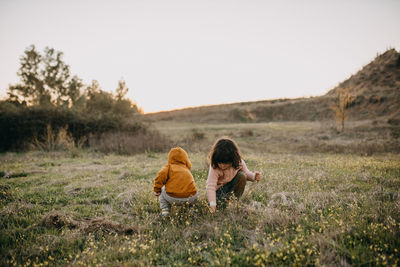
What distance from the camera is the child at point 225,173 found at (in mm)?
3773

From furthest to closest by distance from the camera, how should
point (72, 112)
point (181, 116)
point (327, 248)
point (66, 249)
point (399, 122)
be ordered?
point (181, 116)
point (399, 122)
point (72, 112)
point (66, 249)
point (327, 248)

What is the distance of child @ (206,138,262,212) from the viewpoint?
377cm

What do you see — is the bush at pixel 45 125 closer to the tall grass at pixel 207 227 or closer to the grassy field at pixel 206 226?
the grassy field at pixel 206 226

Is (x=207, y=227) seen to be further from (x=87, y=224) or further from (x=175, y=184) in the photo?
(x=87, y=224)

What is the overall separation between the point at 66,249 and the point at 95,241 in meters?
0.37

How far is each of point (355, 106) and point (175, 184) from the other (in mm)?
35840

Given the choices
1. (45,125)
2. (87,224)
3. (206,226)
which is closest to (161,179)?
(206,226)

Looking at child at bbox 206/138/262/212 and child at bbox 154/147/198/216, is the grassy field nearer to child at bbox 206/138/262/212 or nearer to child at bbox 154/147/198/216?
child at bbox 154/147/198/216

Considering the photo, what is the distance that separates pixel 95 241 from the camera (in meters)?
3.10

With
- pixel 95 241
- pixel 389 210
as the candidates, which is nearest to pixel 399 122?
pixel 389 210

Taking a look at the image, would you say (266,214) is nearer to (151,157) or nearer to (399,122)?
(151,157)

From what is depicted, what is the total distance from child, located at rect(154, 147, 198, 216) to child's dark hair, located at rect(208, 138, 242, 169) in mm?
565

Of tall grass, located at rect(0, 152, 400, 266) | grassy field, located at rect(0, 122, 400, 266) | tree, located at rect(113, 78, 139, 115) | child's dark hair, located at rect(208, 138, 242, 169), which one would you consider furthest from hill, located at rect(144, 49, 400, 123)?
child's dark hair, located at rect(208, 138, 242, 169)

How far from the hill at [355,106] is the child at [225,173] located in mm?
23460
